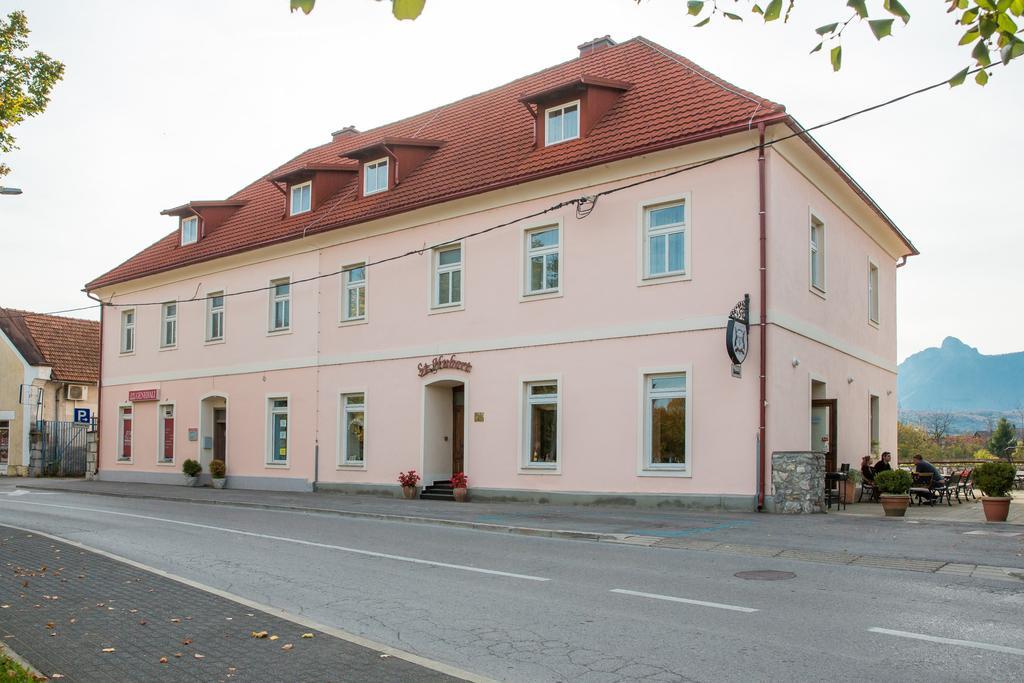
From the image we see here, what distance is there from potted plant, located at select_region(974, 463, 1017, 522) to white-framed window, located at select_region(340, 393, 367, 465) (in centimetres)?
1473

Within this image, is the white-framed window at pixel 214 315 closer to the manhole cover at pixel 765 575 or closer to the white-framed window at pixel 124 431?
the white-framed window at pixel 124 431

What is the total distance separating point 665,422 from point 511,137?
8.60 metres

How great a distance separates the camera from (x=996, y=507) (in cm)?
1594

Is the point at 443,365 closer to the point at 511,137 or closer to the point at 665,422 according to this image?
the point at 511,137

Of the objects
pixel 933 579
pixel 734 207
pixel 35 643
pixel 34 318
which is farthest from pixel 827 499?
pixel 34 318

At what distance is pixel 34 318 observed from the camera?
43719 millimetres

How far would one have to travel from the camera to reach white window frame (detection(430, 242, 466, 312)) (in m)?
23.0

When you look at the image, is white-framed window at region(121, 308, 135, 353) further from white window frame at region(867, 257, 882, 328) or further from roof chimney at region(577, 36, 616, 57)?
white window frame at region(867, 257, 882, 328)

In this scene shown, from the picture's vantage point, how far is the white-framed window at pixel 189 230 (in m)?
32.8

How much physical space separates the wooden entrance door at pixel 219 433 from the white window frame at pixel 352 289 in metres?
7.07

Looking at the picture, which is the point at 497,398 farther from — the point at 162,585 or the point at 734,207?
the point at 162,585

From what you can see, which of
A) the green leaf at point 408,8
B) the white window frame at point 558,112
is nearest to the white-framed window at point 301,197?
the white window frame at point 558,112

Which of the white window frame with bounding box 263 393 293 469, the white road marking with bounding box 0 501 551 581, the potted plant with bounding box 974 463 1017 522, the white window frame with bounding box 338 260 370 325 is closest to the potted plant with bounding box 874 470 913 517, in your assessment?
the potted plant with bounding box 974 463 1017 522

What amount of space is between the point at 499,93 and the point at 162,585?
20.6 meters
